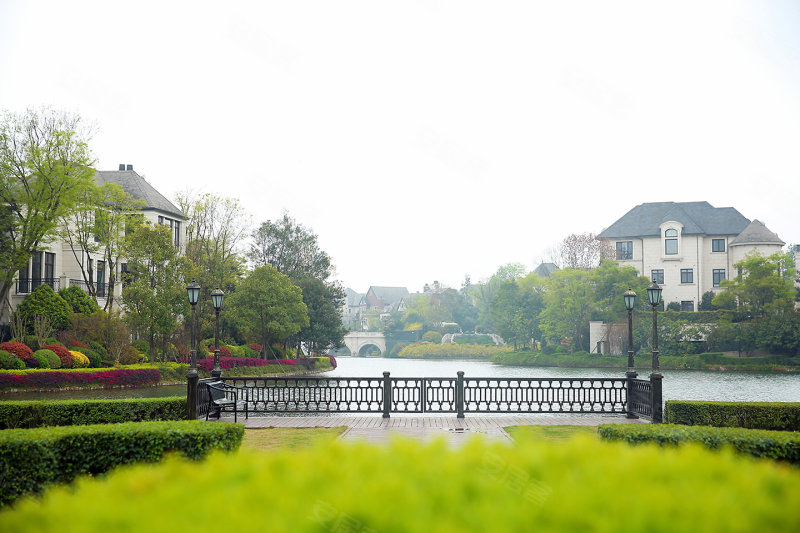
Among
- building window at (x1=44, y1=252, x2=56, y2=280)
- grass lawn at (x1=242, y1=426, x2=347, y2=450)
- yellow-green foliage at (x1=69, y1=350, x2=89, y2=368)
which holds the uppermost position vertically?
building window at (x1=44, y1=252, x2=56, y2=280)

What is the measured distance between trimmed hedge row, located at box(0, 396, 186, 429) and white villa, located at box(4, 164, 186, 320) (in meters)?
22.1

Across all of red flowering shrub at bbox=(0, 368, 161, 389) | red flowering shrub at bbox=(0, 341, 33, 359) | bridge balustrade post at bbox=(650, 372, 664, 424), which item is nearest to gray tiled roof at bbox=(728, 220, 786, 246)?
bridge balustrade post at bbox=(650, 372, 664, 424)

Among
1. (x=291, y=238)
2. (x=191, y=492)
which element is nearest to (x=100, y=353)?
(x=291, y=238)

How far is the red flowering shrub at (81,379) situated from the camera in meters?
24.9

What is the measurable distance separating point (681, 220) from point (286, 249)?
37028mm

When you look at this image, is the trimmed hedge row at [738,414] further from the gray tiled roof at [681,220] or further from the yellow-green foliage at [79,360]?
the gray tiled roof at [681,220]

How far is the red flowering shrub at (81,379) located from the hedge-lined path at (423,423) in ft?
45.8

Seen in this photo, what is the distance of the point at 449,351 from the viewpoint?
83375 mm

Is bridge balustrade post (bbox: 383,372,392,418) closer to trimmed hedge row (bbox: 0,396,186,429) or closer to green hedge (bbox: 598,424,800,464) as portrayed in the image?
trimmed hedge row (bbox: 0,396,186,429)

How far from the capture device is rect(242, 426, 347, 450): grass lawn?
11125 mm

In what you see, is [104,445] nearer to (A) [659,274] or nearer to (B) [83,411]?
(B) [83,411]

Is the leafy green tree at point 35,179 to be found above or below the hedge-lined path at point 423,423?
above

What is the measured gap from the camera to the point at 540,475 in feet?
9.77

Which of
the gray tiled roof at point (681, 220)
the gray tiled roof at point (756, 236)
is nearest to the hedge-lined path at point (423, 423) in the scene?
the gray tiled roof at point (756, 236)
